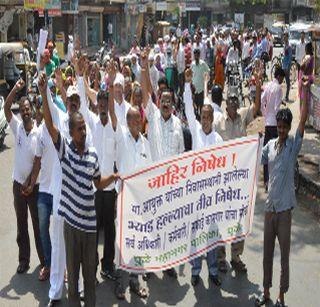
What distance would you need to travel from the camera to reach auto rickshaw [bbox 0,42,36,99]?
58.3 ft

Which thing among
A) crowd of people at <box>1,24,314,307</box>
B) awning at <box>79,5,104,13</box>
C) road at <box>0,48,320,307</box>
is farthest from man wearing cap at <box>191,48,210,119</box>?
awning at <box>79,5,104,13</box>

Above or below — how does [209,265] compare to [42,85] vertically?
below

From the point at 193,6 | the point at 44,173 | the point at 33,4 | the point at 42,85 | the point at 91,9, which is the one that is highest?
the point at 193,6

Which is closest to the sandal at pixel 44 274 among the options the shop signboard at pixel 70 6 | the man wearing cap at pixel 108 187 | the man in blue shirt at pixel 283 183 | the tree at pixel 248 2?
the man wearing cap at pixel 108 187

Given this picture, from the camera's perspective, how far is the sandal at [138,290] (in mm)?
5811

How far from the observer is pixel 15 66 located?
60.3ft

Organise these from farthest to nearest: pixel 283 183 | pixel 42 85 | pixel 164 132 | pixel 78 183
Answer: pixel 164 132
pixel 283 183
pixel 42 85
pixel 78 183

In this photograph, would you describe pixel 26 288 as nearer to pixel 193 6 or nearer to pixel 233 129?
pixel 233 129

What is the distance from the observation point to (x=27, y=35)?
34750mm

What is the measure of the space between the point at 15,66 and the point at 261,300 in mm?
14606

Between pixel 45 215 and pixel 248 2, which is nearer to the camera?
pixel 45 215

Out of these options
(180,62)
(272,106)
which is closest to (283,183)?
(272,106)

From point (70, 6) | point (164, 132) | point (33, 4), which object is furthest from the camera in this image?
point (70, 6)

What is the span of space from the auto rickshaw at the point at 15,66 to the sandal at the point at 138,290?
493 inches
